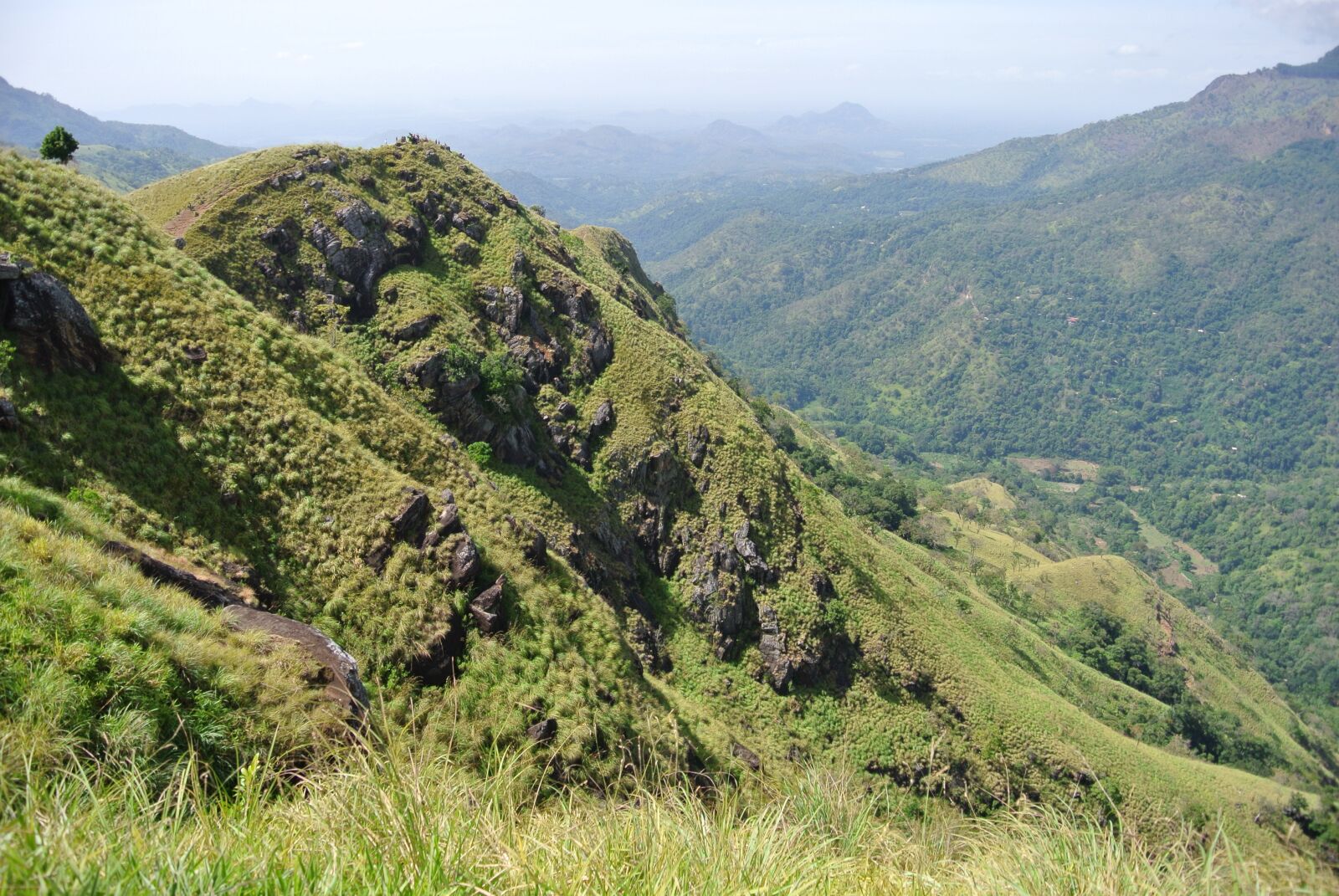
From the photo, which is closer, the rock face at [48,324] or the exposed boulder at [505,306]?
the rock face at [48,324]

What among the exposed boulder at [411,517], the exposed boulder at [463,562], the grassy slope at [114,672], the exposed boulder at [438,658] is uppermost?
the grassy slope at [114,672]

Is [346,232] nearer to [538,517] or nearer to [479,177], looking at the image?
[479,177]

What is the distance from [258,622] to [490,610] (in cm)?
723

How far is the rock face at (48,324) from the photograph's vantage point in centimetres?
1416

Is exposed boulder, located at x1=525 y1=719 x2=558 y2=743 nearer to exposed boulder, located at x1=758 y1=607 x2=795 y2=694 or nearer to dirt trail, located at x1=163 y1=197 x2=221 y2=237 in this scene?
exposed boulder, located at x1=758 y1=607 x2=795 y2=694

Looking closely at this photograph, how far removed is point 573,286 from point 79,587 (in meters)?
35.0

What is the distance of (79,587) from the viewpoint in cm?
805

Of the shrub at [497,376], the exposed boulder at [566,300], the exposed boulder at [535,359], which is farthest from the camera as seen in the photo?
the exposed boulder at [566,300]

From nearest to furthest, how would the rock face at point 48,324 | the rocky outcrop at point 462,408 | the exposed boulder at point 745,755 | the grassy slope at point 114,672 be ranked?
the grassy slope at point 114,672 < the rock face at point 48,324 < the exposed boulder at point 745,755 < the rocky outcrop at point 462,408

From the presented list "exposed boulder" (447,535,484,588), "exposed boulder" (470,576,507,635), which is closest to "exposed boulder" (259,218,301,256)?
"exposed boulder" (447,535,484,588)

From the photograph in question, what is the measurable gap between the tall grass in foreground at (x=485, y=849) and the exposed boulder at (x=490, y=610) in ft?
36.9

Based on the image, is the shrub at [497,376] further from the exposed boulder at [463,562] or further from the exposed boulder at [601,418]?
the exposed boulder at [463,562]

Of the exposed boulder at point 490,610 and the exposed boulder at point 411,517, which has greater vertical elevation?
the exposed boulder at point 411,517

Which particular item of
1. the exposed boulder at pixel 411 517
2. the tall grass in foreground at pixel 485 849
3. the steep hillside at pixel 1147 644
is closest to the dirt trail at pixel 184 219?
the exposed boulder at pixel 411 517
